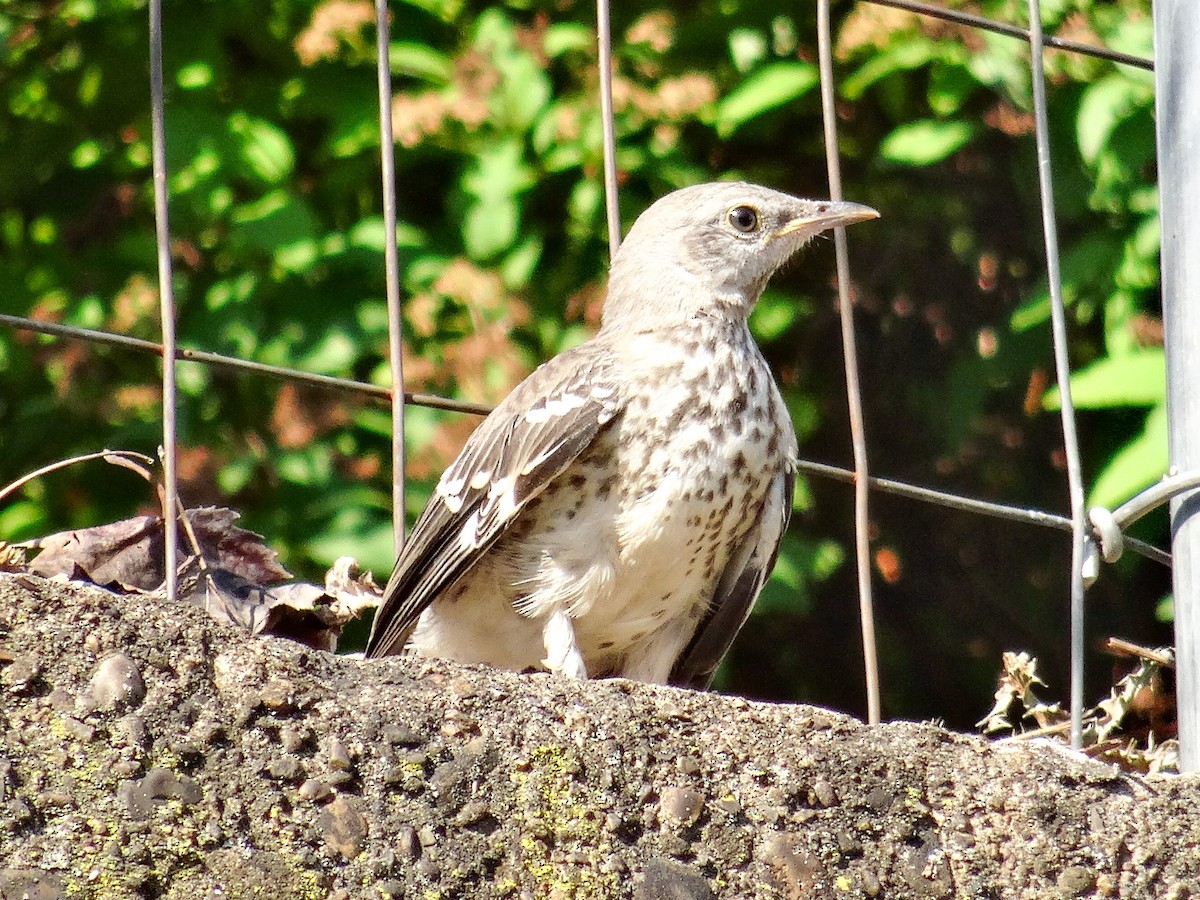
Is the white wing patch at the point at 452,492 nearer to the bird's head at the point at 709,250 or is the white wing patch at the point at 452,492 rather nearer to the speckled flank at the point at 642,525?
the speckled flank at the point at 642,525

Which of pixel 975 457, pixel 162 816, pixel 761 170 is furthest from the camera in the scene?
pixel 975 457

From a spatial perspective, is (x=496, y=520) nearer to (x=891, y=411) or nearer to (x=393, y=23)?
(x=393, y=23)

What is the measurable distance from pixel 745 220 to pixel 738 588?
1128 mm

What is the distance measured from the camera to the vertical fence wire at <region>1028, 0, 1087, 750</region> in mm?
3201

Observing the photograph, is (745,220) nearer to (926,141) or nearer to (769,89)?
(769,89)

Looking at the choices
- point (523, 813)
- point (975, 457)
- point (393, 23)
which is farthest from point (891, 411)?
point (523, 813)

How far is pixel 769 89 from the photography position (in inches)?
217

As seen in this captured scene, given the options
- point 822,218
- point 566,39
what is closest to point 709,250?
point 822,218

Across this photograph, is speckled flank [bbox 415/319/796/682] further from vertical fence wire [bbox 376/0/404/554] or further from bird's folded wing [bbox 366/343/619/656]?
vertical fence wire [bbox 376/0/404/554]

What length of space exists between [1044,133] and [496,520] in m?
1.44

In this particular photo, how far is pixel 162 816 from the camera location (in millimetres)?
2217

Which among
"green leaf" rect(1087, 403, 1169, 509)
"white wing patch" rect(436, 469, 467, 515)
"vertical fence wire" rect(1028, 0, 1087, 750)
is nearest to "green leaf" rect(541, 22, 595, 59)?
"white wing patch" rect(436, 469, 467, 515)

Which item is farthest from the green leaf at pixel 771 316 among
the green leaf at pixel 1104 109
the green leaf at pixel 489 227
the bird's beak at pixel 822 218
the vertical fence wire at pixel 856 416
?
the vertical fence wire at pixel 856 416

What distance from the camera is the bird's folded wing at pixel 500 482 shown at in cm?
406
